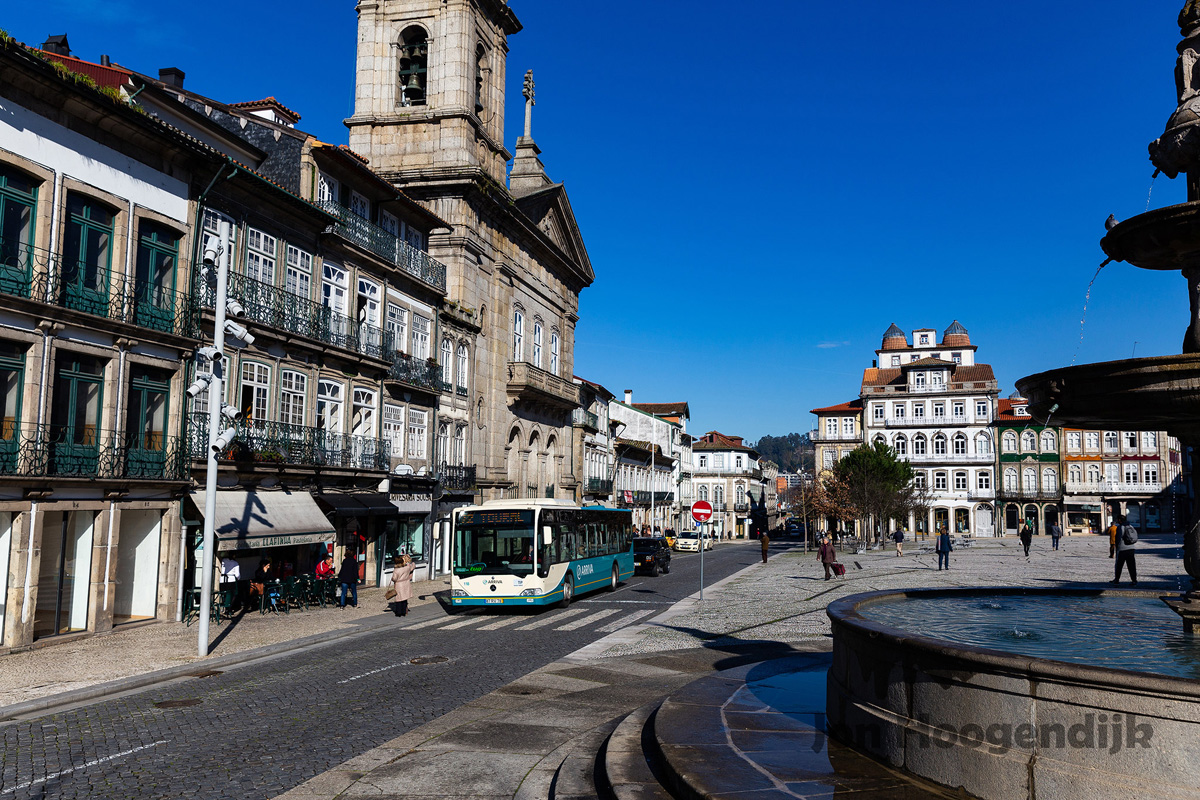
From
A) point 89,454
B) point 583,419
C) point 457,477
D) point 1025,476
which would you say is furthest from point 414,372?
point 1025,476

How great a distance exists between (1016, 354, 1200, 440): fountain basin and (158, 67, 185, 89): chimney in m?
27.5

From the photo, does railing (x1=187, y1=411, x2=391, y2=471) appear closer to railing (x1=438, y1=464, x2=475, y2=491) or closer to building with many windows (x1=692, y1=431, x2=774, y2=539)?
railing (x1=438, y1=464, x2=475, y2=491)

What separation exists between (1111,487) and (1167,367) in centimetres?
8925

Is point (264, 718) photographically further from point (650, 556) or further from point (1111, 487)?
point (1111, 487)

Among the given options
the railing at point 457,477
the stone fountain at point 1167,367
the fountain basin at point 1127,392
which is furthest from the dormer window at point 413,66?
the fountain basin at point 1127,392

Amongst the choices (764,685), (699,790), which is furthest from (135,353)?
(699,790)

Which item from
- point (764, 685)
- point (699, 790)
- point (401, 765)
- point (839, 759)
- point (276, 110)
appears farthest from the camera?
point (276, 110)

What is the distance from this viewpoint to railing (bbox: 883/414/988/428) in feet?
293

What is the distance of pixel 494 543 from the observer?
Answer: 22828 mm

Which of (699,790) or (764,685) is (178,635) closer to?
(764,685)

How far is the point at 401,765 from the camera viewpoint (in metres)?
8.87

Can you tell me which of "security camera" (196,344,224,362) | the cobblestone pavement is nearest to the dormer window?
"security camera" (196,344,224,362)

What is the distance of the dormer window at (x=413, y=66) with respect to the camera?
4059cm

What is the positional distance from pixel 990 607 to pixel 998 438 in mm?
84704
